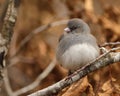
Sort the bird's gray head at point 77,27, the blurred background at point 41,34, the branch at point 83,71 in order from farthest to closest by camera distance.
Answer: the blurred background at point 41,34 < the bird's gray head at point 77,27 < the branch at point 83,71

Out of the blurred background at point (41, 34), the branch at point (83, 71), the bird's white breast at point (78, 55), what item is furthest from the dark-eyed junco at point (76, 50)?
the blurred background at point (41, 34)

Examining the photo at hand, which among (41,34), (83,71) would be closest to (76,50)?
(83,71)

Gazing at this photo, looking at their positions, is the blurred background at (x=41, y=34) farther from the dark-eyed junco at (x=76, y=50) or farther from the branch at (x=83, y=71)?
the branch at (x=83, y=71)

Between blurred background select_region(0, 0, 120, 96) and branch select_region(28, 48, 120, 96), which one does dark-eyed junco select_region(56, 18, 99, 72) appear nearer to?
branch select_region(28, 48, 120, 96)

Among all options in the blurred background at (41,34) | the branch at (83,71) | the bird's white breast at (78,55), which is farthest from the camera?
the blurred background at (41,34)

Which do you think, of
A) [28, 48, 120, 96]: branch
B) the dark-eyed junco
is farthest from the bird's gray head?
[28, 48, 120, 96]: branch

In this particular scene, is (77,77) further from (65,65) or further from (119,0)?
(119,0)
